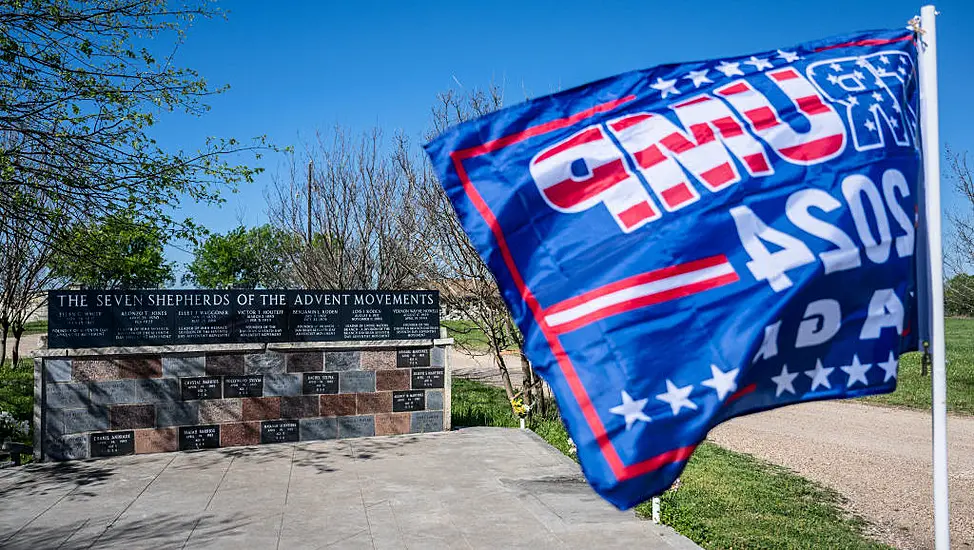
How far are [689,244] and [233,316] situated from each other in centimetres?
867

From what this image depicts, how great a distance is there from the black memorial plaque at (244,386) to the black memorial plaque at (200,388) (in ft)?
0.37

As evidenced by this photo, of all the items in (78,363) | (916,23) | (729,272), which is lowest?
(78,363)

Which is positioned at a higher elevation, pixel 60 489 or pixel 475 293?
pixel 475 293

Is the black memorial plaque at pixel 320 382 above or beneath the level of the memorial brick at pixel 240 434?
above

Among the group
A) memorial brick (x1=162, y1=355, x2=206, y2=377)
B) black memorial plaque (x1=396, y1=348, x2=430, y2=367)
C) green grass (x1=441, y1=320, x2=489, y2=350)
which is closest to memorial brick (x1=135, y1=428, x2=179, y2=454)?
memorial brick (x1=162, y1=355, x2=206, y2=377)

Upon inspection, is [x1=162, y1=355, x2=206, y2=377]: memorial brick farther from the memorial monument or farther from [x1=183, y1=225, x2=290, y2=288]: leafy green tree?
[x1=183, y1=225, x2=290, y2=288]: leafy green tree

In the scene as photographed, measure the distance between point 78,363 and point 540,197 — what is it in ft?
28.6

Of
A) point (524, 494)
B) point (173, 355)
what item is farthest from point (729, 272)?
point (173, 355)

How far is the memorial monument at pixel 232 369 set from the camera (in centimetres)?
988

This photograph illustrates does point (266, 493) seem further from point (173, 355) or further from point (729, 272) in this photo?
point (729, 272)

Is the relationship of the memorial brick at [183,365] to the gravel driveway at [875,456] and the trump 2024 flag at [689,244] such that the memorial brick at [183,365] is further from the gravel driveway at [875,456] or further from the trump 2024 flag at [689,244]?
the trump 2024 flag at [689,244]

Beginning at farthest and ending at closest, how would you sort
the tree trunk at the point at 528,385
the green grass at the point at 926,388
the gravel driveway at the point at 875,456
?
the green grass at the point at 926,388 → the tree trunk at the point at 528,385 → the gravel driveway at the point at 875,456

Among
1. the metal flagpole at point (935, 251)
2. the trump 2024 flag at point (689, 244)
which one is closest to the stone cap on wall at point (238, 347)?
the trump 2024 flag at point (689, 244)

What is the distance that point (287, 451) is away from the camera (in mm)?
10242
